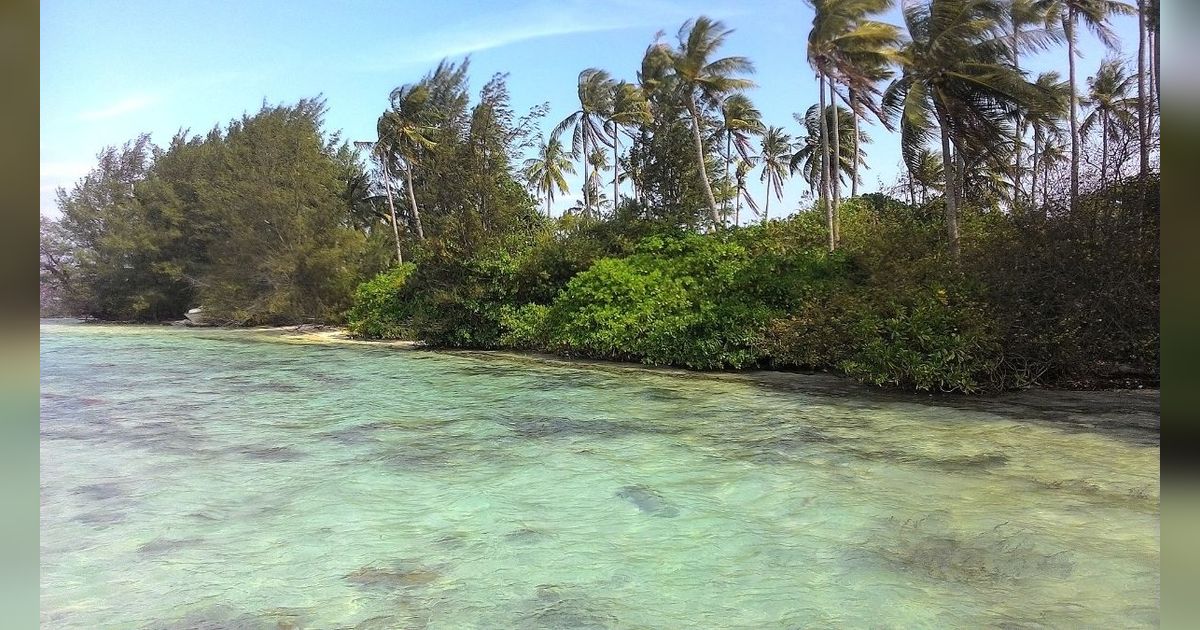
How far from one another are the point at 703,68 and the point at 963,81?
22.7ft

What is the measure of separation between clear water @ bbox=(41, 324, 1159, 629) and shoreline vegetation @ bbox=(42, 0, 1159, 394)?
2.25m

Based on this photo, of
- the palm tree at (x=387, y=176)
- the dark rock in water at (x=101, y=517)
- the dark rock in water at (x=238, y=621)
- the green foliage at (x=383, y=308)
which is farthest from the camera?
the palm tree at (x=387, y=176)

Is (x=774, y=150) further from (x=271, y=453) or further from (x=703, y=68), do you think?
(x=271, y=453)

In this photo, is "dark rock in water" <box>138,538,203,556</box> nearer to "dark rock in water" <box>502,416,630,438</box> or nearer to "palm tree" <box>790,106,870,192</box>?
"dark rock in water" <box>502,416,630,438</box>

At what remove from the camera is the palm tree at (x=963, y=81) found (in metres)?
12.5

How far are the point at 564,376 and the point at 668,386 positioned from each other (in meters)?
2.07

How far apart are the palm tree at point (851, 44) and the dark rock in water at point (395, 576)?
1383cm

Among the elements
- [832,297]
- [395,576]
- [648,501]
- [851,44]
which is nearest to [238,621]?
[395,576]

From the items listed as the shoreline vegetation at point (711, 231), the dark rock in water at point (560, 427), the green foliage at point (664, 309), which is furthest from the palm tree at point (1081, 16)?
the dark rock in water at point (560, 427)

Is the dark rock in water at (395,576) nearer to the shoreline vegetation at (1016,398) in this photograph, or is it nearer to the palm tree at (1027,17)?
the shoreline vegetation at (1016,398)

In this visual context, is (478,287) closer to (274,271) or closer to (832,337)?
(832,337)

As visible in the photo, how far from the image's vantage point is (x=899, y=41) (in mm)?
14297

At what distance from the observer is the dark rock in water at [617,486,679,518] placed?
4332mm
